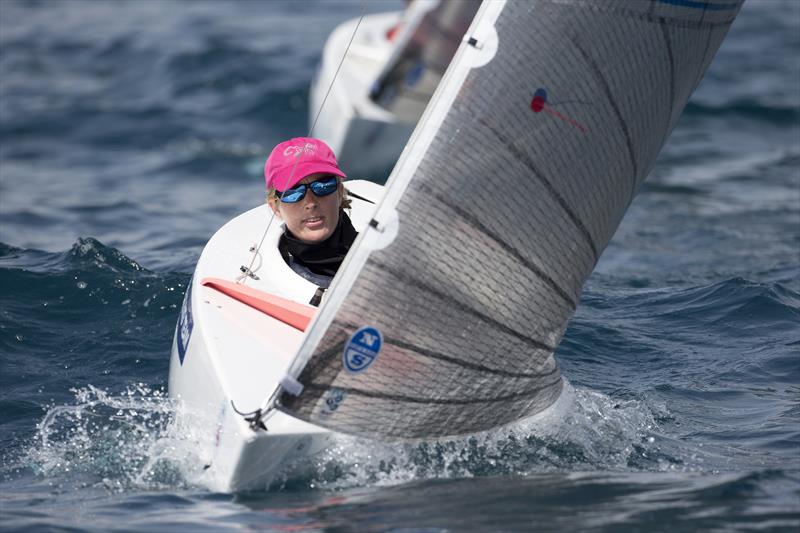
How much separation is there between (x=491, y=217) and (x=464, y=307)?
35cm

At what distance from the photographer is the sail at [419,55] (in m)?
12.8

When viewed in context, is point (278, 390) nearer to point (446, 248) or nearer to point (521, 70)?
point (446, 248)

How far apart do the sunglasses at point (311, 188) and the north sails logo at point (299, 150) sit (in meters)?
0.13

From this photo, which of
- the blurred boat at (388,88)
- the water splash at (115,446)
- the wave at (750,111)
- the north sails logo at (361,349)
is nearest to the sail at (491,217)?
the north sails logo at (361,349)

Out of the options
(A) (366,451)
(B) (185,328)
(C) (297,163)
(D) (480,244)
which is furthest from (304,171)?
(A) (366,451)

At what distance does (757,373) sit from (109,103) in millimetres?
11842

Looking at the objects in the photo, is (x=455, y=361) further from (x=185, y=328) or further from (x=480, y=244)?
(x=185, y=328)

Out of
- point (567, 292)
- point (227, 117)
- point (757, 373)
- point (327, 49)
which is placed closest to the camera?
point (567, 292)

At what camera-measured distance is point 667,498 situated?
163 inches

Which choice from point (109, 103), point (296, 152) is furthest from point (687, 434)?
point (109, 103)

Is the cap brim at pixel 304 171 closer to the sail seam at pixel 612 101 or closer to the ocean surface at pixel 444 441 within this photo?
the ocean surface at pixel 444 441

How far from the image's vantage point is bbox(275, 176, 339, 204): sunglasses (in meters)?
5.11

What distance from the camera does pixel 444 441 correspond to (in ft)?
14.9

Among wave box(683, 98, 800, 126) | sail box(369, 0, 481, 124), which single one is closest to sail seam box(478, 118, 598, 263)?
sail box(369, 0, 481, 124)
